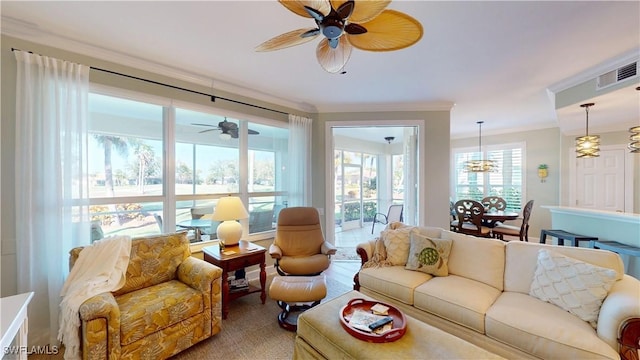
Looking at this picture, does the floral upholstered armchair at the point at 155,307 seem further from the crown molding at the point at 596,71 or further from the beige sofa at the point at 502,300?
the crown molding at the point at 596,71

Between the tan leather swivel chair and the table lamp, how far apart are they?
471 mm

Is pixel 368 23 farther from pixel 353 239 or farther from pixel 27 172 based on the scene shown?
pixel 353 239

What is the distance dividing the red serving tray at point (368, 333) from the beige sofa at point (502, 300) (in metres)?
0.57

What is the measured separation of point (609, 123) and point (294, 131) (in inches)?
216

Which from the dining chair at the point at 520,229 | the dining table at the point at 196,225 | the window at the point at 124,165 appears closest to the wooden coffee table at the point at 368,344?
the dining table at the point at 196,225

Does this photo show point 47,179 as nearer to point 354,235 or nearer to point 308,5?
point 308,5

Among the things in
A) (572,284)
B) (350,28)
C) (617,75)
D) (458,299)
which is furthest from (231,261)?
(617,75)

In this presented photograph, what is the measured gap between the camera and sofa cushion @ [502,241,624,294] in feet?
6.33

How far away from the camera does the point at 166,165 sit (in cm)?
294

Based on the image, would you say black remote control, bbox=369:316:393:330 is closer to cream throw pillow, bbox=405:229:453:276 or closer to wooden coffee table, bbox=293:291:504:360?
wooden coffee table, bbox=293:291:504:360

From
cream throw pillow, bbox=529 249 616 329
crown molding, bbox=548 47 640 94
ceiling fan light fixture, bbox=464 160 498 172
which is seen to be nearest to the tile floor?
ceiling fan light fixture, bbox=464 160 498 172

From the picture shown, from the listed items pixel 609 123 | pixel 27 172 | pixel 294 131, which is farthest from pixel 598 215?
pixel 27 172

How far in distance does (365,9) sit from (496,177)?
261 inches

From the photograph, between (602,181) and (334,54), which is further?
(602,181)
